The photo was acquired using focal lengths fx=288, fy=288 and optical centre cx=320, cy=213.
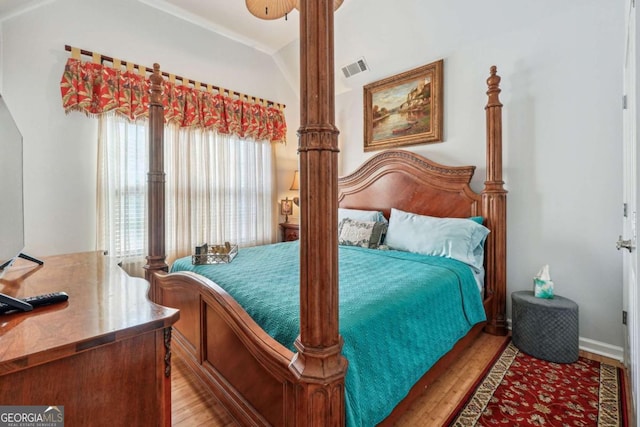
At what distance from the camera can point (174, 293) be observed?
6.40 feet

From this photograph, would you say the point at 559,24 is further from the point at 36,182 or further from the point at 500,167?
the point at 36,182

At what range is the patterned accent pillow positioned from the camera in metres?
2.78

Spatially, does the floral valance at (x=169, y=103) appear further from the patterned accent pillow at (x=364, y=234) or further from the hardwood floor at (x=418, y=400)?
the hardwood floor at (x=418, y=400)

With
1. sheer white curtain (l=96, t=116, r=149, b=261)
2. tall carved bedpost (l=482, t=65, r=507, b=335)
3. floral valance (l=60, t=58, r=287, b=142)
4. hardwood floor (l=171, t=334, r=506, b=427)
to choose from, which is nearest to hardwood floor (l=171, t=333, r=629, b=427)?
hardwood floor (l=171, t=334, r=506, b=427)

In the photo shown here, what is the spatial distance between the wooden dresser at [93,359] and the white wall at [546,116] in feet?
8.94

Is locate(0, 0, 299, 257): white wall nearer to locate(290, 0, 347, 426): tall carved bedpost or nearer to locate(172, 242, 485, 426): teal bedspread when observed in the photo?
locate(172, 242, 485, 426): teal bedspread

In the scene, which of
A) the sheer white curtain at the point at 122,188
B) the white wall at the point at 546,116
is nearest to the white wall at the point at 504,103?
the white wall at the point at 546,116

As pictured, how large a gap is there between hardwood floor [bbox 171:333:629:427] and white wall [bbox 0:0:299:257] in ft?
5.37

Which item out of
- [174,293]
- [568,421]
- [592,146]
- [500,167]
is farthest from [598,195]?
[174,293]

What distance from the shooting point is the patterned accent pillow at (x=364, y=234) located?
2.78 metres

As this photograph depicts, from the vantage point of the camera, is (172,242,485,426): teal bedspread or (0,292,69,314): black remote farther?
(172,242,485,426): teal bedspread

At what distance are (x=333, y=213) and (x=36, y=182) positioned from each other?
282 centimetres

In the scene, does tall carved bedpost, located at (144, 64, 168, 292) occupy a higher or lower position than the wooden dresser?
higher

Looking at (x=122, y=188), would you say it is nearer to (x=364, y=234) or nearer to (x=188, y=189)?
(x=188, y=189)
